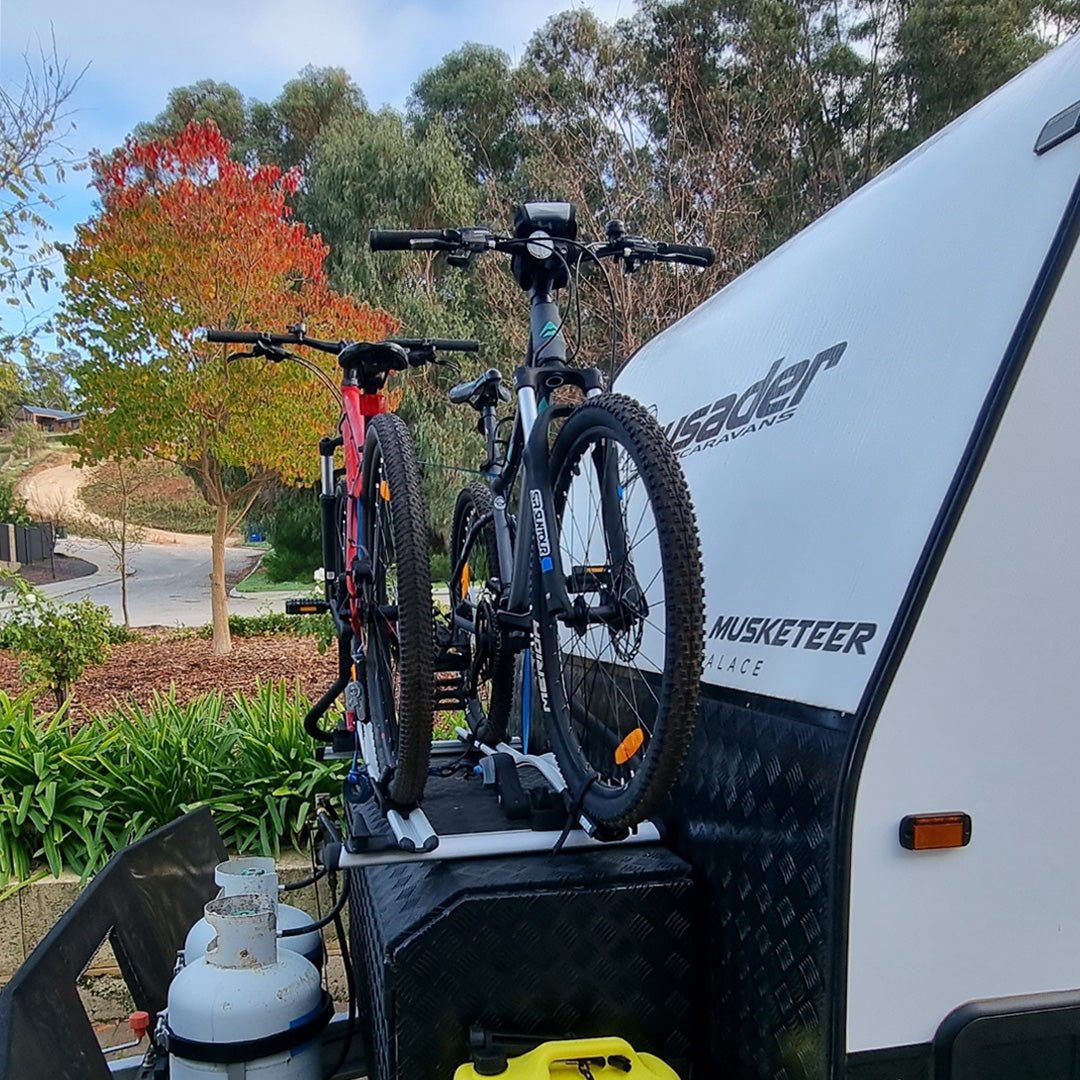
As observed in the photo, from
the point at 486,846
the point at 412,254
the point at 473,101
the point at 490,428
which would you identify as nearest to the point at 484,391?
the point at 490,428

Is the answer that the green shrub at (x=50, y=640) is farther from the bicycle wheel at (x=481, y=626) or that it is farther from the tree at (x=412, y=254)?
the tree at (x=412, y=254)

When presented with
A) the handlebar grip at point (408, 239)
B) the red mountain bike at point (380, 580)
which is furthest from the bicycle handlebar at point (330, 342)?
the handlebar grip at point (408, 239)

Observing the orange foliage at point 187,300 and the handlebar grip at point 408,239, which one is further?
the orange foliage at point 187,300

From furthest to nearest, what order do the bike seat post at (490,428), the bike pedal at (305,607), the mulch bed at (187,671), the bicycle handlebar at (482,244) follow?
the mulch bed at (187,671)
the bike pedal at (305,607)
the bike seat post at (490,428)
the bicycle handlebar at (482,244)

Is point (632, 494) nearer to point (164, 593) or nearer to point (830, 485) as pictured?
point (830, 485)

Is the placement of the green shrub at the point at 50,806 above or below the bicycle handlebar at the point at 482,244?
below

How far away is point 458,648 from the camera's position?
3012 millimetres

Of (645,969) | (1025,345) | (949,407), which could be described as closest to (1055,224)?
(1025,345)

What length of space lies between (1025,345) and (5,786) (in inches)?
176

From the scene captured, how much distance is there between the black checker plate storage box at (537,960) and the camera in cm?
185

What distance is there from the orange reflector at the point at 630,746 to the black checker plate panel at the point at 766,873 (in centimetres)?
15

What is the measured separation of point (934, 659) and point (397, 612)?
150 centimetres

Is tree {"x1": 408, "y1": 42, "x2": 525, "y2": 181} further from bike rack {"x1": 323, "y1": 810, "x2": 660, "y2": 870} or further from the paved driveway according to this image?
bike rack {"x1": 323, "y1": 810, "x2": 660, "y2": 870}

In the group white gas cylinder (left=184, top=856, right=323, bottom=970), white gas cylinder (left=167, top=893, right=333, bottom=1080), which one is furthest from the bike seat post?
white gas cylinder (left=167, top=893, right=333, bottom=1080)
